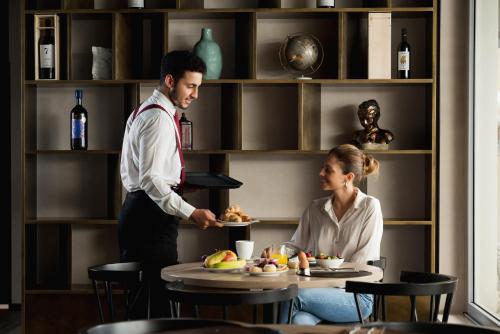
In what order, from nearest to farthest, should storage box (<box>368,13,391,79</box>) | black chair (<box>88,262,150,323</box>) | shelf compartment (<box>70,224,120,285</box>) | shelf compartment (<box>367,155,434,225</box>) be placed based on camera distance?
black chair (<box>88,262,150,323</box>), storage box (<box>368,13,391,79</box>), shelf compartment (<box>367,155,434,225</box>), shelf compartment (<box>70,224,120,285</box>)

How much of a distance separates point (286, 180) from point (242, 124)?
45 cm

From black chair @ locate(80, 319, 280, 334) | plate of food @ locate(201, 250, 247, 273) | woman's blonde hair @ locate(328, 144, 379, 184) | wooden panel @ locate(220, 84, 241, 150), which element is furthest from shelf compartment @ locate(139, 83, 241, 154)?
black chair @ locate(80, 319, 280, 334)

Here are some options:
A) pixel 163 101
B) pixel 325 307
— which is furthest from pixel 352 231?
pixel 163 101

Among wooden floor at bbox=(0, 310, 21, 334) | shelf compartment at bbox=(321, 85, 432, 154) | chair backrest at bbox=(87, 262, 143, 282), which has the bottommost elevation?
wooden floor at bbox=(0, 310, 21, 334)

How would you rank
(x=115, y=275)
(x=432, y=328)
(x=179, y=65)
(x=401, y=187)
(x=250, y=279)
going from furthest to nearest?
(x=401, y=187) → (x=179, y=65) → (x=115, y=275) → (x=250, y=279) → (x=432, y=328)

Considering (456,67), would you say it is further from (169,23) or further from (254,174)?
(169,23)

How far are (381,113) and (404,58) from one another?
1.29 ft

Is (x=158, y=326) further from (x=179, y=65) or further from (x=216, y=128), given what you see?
(x=216, y=128)

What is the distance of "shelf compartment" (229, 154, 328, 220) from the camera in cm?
556

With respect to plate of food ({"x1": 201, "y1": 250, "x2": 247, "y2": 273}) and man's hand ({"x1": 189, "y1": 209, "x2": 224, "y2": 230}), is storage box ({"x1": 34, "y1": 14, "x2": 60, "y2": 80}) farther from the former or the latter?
plate of food ({"x1": 201, "y1": 250, "x2": 247, "y2": 273})

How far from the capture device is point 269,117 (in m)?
5.55

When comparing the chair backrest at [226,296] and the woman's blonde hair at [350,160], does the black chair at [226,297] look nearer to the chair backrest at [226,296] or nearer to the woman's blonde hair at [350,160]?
the chair backrest at [226,296]

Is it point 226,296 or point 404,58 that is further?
point 404,58

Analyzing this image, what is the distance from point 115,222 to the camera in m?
5.38
